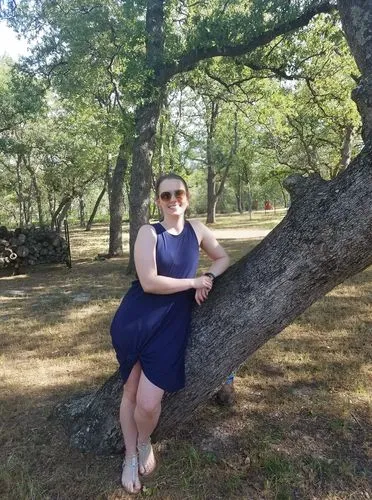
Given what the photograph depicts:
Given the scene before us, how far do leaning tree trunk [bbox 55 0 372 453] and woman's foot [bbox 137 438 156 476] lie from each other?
19cm

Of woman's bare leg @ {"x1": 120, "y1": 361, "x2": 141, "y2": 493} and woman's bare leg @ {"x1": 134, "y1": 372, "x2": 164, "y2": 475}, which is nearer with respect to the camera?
woman's bare leg @ {"x1": 134, "y1": 372, "x2": 164, "y2": 475}

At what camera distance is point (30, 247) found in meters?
11.8

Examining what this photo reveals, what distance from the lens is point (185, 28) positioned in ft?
31.4

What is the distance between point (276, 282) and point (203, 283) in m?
0.44

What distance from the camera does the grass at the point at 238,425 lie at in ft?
8.32

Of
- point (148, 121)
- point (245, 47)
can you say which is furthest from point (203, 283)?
point (148, 121)

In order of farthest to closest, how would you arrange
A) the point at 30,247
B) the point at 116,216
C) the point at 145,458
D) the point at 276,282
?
the point at 116,216, the point at 30,247, the point at 145,458, the point at 276,282

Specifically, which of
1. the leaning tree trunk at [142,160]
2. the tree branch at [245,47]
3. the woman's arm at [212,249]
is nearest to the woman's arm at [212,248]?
the woman's arm at [212,249]

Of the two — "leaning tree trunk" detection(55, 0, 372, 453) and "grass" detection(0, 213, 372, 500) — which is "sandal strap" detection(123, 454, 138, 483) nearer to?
"grass" detection(0, 213, 372, 500)

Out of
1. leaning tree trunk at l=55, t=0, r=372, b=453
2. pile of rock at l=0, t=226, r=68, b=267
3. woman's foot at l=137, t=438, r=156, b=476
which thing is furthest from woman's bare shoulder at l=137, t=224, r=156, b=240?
pile of rock at l=0, t=226, r=68, b=267

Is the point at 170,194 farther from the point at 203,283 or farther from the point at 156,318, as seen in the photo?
the point at 156,318

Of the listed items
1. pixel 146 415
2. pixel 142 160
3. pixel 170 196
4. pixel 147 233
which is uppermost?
pixel 142 160

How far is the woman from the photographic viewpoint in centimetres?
237

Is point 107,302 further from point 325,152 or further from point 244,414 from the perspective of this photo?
point 325,152
